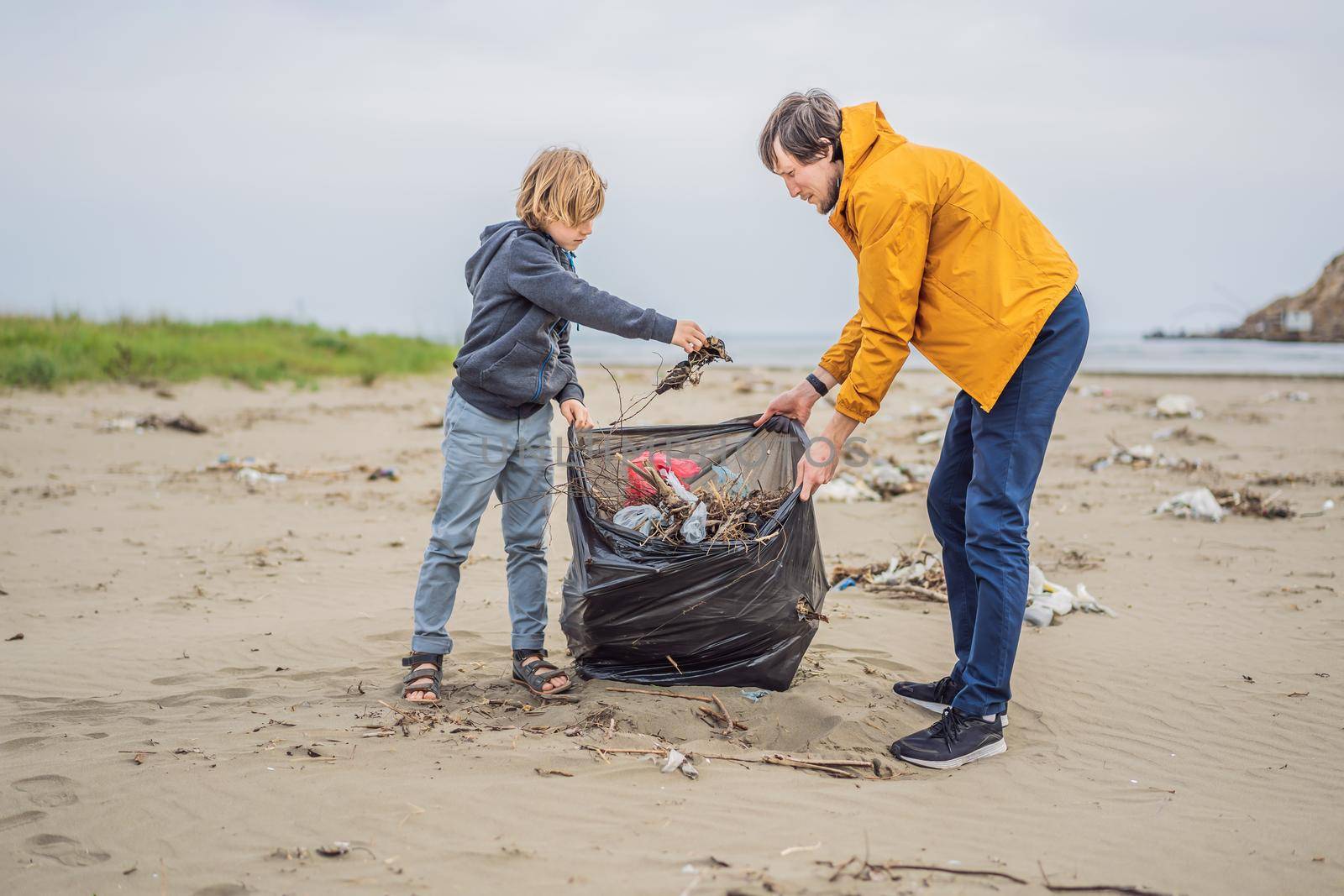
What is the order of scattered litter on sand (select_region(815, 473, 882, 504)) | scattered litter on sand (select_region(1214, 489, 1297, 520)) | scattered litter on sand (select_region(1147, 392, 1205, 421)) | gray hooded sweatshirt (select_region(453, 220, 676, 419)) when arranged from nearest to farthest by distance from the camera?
gray hooded sweatshirt (select_region(453, 220, 676, 419)) → scattered litter on sand (select_region(1214, 489, 1297, 520)) → scattered litter on sand (select_region(815, 473, 882, 504)) → scattered litter on sand (select_region(1147, 392, 1205, 421))

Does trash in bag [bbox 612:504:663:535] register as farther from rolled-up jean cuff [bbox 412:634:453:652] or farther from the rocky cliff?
the rocky cliff

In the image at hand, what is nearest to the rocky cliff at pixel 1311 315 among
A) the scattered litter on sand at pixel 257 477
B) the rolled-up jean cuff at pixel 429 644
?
the scattered litter on sand at pixel 257 477

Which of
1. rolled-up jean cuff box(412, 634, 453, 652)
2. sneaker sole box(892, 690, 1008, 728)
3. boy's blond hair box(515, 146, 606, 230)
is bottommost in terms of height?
sneaker sole box(892, 690, 1008, 728)

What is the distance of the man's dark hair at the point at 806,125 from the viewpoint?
270 cm

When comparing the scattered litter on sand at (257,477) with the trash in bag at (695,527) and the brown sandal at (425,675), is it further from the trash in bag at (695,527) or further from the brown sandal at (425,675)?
the trash in bag at (695,527)

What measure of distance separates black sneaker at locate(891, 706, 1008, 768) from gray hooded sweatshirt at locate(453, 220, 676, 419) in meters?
1.39

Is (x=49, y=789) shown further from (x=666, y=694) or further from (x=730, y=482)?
(x=730, y=482)

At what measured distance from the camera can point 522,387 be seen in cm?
318

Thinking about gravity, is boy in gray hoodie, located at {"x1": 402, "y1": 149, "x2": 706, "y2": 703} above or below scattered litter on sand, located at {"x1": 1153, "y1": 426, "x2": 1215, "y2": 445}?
above

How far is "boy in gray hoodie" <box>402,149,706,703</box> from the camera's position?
3047 mm

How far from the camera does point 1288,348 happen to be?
24.4 m

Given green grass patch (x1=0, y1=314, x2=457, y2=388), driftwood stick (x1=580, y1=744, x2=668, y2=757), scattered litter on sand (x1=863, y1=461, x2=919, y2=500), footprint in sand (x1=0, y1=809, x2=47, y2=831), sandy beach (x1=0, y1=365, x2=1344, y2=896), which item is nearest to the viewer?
sandy beach (x1=0, y1=365, x2=1344, y2=896)

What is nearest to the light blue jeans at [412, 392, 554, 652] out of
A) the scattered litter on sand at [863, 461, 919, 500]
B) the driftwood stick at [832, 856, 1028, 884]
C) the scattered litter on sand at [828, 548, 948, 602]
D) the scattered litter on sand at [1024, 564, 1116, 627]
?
the driftwood stick at [832, 856, 1028, 884]

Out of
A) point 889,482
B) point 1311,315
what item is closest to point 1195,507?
point 889,482
